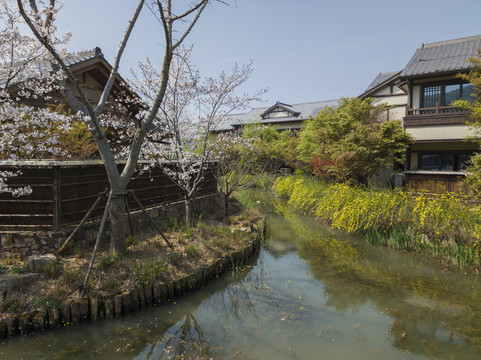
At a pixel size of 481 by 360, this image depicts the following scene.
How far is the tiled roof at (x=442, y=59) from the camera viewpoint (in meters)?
14.1

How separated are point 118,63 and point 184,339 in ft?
18.2

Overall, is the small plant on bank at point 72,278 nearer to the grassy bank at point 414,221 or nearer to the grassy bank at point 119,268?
the grassy bank at point 119,268

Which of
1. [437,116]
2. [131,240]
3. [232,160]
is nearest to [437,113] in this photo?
[437,116]

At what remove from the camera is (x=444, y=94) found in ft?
48.5

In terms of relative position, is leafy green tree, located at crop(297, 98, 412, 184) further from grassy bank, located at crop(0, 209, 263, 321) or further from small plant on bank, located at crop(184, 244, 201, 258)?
small plant on bank, located at crop(184, 244, 201, 258)

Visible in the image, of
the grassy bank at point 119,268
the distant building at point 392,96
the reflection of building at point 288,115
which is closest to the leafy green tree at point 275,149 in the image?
the reflection of building at point 288,115

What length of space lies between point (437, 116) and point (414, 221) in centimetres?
785

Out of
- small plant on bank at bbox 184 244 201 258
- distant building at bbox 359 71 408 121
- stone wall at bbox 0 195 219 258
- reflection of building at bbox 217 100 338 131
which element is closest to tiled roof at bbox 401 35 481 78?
distant building at bbox 359 71 408 121

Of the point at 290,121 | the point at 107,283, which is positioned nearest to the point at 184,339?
the point at 107,283

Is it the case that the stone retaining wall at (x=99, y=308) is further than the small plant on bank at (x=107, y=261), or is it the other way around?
the small plant on bank at (x=107, y=261)

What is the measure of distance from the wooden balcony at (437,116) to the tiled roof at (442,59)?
1760 millimetres

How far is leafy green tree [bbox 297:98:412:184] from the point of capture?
1371 cm

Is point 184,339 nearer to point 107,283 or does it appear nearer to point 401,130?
point 107,283

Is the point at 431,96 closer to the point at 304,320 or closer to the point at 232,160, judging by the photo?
the point at 232,160
